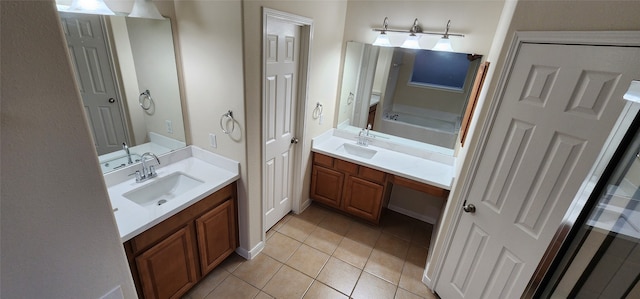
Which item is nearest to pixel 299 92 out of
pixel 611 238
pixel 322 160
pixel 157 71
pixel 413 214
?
pixel 322 160

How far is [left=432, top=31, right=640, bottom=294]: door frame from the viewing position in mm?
1083

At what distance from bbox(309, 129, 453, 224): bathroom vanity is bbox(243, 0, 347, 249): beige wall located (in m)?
0.17

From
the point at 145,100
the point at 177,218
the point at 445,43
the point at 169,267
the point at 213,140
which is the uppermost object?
the point at 445,43

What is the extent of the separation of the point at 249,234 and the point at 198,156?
80cm

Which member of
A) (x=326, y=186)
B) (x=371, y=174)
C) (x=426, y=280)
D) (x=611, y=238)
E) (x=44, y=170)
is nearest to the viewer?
(x=44, y=170)

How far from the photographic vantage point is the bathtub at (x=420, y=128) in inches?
109

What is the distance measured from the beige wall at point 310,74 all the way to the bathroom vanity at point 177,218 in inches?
7.3

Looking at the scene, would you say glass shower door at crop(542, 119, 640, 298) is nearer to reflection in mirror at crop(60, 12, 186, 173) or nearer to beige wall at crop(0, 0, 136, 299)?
beige wall at crop(0, 0, 136, 299)

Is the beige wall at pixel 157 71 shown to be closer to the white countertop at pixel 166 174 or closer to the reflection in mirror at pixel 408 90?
the white countertop at pixel 166 174

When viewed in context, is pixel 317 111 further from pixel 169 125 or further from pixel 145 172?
pixel 145 172

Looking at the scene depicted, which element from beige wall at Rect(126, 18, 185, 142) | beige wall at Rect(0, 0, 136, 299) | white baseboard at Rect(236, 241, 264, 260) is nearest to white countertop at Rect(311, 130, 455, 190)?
white baseboard at Rect(236, 241, 264, 260)

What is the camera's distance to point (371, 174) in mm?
→ 2709

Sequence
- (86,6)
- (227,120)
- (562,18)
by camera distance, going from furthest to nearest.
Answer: (227,120) → (86,6) → (562,18)

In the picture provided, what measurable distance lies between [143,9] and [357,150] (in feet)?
7.50
